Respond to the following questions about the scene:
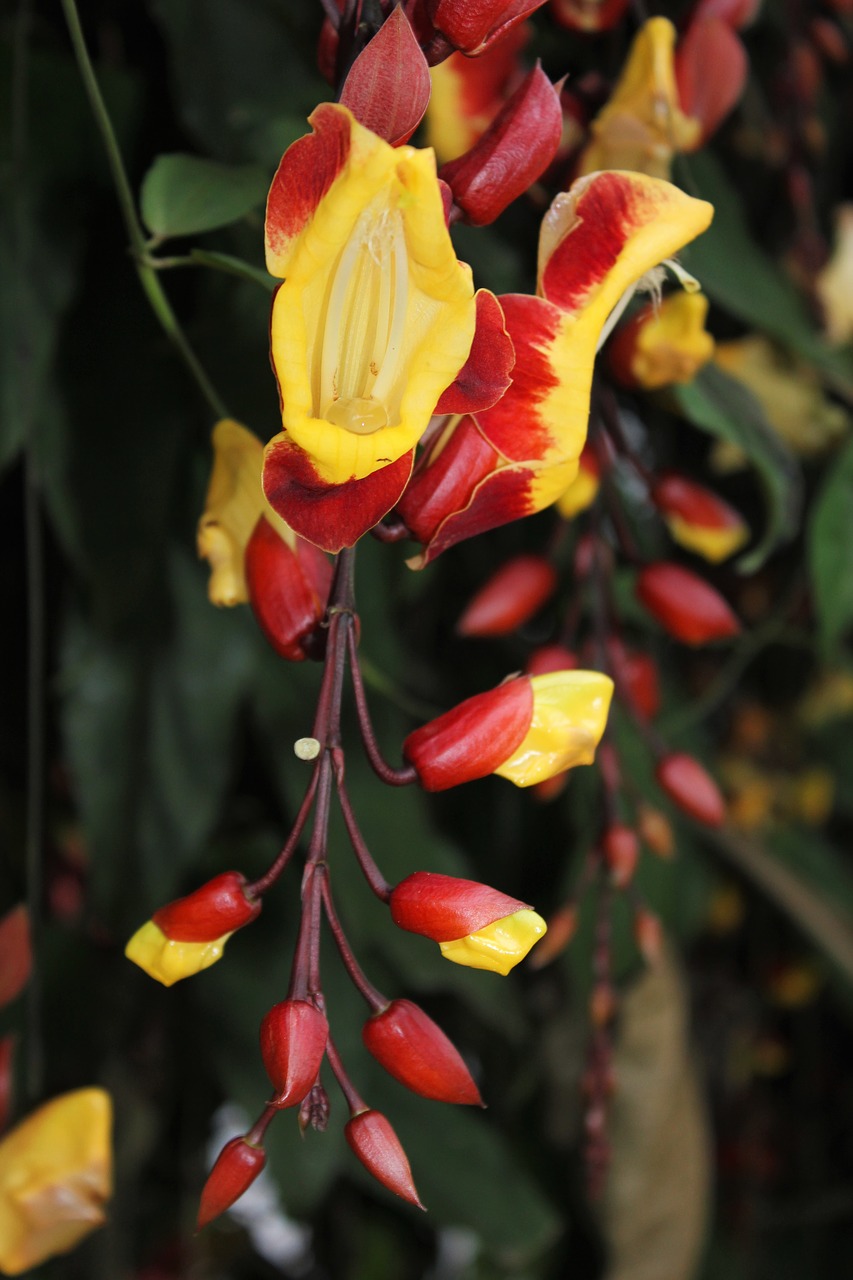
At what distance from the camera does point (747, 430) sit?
397mm

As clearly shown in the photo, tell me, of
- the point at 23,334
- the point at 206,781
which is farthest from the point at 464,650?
the point at 23,334

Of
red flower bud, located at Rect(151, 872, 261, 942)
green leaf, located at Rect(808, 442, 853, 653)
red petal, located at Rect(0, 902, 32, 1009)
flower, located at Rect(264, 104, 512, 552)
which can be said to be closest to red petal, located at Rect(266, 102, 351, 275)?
flower, located at Rect(264, 104, 512, 552)

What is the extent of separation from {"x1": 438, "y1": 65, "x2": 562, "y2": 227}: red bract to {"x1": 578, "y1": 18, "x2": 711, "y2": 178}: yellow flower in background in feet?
0.35

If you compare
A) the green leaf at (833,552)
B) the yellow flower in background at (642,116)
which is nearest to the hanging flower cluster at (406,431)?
the yellow flower in background at (642,116)

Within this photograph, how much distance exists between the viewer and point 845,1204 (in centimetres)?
93

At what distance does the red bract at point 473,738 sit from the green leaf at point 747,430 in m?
0.16

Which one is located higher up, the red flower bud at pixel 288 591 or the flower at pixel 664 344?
the flower at pixel 664 344

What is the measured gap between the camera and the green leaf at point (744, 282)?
421 mm

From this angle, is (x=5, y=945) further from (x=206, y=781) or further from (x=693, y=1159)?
(x=693, y=1159)

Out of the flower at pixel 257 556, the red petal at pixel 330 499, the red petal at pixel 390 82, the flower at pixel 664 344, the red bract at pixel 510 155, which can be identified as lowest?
the flower at pixel 257 556

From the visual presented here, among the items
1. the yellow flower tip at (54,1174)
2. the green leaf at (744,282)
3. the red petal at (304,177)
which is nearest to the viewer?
the red petal at (304,177)

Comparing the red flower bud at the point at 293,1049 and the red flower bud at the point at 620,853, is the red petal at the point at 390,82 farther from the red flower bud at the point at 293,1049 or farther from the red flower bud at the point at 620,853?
the red flower bud at the point at 620,853

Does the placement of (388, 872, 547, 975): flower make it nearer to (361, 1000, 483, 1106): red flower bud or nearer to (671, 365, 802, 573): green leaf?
(361, 1000, 483, 1106): red flower bud

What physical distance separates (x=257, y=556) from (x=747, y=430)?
0.20m
